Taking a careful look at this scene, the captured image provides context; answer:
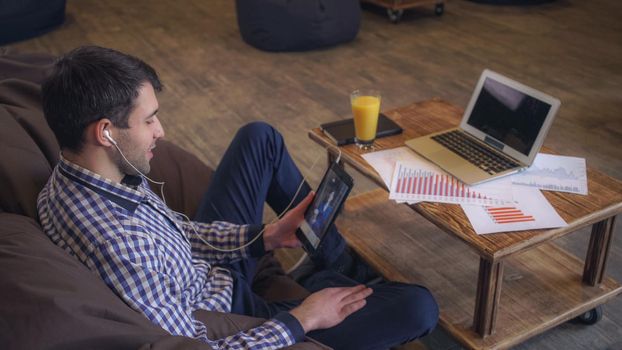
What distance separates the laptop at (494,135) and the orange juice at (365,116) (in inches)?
4.6

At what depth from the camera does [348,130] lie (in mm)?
2098

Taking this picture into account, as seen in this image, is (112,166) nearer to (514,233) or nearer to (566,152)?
(514,233)

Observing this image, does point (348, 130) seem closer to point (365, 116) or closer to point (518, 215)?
point (365, 116)

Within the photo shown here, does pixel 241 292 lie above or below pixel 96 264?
below

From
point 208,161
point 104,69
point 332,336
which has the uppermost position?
point 104,69

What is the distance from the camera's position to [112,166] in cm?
139

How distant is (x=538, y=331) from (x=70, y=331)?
3.92ft

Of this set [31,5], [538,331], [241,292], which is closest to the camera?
[241,292]

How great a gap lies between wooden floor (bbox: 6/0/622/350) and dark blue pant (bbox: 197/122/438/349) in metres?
0.56

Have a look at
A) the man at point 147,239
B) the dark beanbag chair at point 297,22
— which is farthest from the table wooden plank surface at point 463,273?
the dark beanbag chair at point 297,22

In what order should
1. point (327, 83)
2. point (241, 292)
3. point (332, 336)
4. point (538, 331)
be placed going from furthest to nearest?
point (327, 83)
point (538, 331)
point (241, 292)
point (332, 336)

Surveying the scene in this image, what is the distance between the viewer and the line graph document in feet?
5.74

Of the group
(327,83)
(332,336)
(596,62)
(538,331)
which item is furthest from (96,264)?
(596,62)

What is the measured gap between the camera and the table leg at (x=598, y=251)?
1.82 m
